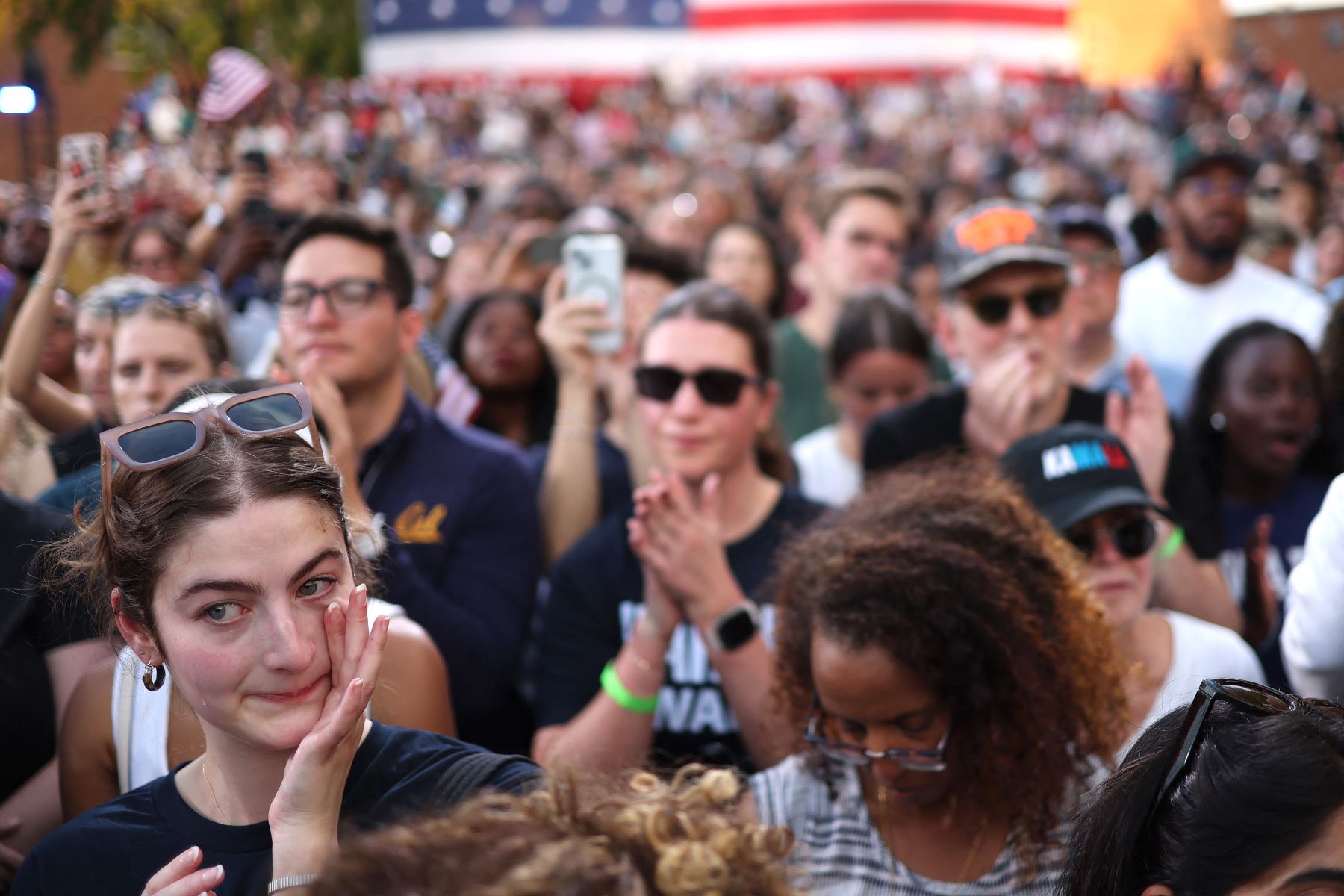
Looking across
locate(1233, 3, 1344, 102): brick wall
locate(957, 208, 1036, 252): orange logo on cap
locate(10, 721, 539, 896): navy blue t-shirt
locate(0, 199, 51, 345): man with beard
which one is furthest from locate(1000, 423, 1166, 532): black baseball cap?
locate(1233, 3, 1344, 102): brick wall

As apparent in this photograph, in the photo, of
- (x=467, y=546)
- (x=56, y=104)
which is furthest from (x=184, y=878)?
(x=56, y=104)

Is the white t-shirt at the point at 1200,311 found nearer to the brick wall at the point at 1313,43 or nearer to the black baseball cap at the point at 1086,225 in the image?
the black baseball cap at the point at 1086,225

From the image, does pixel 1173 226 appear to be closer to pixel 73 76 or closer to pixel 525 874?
pixel 73 76

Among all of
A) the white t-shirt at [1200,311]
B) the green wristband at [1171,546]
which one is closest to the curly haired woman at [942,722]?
the green wristband at [1171,546]

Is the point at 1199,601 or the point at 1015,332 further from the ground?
the point at 1015,332

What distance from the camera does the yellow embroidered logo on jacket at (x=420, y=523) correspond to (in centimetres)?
303

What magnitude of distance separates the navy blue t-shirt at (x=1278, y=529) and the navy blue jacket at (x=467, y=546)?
1813 mm

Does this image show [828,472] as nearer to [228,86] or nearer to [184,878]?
[184,878]

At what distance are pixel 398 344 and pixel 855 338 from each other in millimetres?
1552

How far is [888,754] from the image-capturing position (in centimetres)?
200

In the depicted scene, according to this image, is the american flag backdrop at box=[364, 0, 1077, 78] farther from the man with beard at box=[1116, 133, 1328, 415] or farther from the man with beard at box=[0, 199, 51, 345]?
the man with beard at box=[0, 199, 51, 345]

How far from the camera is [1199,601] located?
9.88ft

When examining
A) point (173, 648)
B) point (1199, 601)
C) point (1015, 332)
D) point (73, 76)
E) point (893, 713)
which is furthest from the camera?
point (73, 76)

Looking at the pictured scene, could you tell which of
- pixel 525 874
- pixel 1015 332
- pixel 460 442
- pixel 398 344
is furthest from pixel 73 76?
pixel 525 874
